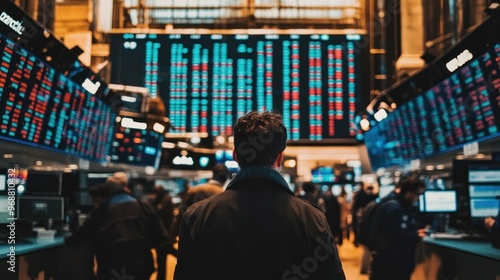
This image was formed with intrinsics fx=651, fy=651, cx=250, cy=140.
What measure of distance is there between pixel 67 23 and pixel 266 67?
12.7 ft

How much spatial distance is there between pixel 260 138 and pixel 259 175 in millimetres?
128

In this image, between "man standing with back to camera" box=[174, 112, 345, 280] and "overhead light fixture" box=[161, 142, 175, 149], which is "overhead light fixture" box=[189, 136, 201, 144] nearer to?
"overhead light fixture" box=[161, 142, 175, 149]

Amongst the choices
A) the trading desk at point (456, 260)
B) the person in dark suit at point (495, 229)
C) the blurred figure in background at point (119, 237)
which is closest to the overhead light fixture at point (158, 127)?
the trading desk at point (456, 260)

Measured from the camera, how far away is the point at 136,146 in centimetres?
1130

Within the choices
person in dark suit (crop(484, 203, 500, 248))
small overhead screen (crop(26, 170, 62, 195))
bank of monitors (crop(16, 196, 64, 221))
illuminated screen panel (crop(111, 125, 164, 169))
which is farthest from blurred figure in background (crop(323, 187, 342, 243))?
person in dark suit (crop(484, 203, 500, 248))

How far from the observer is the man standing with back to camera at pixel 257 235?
2.11 meters

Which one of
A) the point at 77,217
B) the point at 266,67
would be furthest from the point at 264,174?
the point at 266,67

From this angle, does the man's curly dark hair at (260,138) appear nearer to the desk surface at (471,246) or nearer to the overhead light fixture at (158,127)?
the desk surface at (471,246)

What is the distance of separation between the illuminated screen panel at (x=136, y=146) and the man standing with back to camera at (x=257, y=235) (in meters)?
8.55

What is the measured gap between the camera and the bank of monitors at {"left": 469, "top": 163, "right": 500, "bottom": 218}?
681cm

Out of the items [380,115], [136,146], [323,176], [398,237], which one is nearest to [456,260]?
[398,237]

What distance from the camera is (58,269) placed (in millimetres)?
5719

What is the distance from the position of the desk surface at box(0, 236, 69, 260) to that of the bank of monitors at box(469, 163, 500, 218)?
4178 millimetres

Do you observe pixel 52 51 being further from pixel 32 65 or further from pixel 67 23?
pixel 67 23
